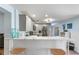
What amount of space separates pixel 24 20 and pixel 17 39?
74.3 inches

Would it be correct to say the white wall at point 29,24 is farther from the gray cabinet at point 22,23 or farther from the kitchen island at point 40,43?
the kitchen island at point 40,43

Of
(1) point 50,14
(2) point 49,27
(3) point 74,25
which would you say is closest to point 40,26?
(2) point 49,27

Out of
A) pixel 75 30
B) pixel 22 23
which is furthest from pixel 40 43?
pixel 75 30

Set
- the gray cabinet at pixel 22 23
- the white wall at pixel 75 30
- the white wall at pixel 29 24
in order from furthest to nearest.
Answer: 1. the white wall at pixel 75 30
2. the white wall at pixel 29 24
3. the gray cabinet at pixel 22 23

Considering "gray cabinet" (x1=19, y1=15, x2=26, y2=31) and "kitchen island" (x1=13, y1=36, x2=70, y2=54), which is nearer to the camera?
"kitchen island" (x1=13, y1=36, x2=70, y2=54)

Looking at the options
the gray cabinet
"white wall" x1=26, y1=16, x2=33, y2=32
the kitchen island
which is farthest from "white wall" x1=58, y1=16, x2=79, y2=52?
the kitchen island

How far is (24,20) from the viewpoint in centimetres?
A: 565

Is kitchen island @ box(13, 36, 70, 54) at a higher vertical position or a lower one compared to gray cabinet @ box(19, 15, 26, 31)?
lower

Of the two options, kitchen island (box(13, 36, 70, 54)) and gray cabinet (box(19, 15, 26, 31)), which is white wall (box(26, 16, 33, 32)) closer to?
gray cabinet (box(19, 15, 26, 31))

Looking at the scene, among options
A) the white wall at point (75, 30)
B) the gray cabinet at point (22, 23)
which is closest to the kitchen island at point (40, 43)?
the gray cabinet at point (22, 23)

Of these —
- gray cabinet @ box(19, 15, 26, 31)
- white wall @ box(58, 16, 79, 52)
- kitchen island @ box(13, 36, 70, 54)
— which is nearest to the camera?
kitchen island @ box(13, 36, 70, 54)

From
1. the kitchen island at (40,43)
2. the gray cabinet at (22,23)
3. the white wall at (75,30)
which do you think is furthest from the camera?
the white wall at (75,30)
